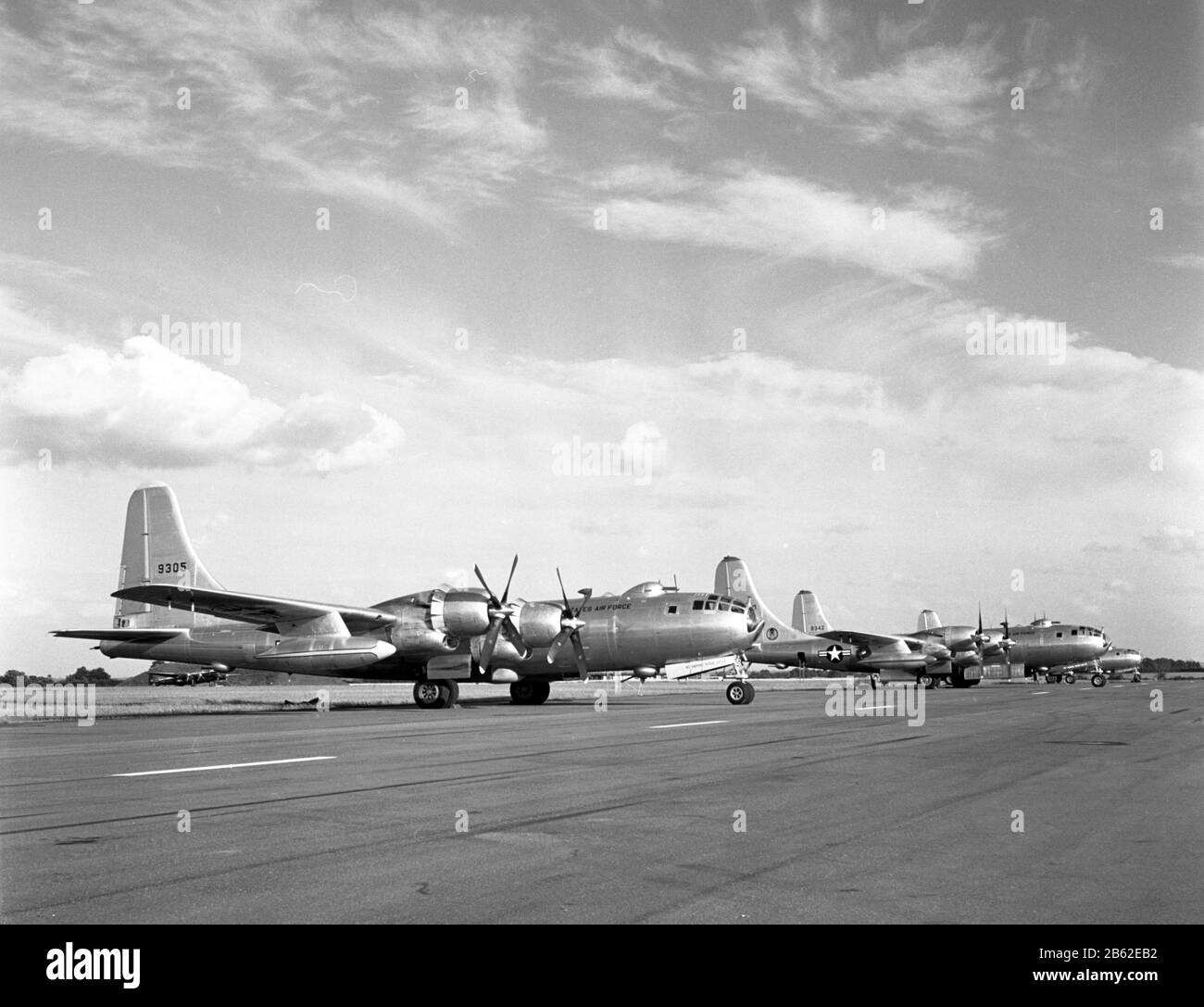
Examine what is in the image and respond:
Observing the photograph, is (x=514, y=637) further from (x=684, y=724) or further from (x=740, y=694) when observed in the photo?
(x=684, y=724)

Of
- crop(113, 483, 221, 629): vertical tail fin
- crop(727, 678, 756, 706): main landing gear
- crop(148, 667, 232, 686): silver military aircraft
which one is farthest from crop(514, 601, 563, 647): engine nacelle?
crop(148, 667, 232, 686): silver military aircraft

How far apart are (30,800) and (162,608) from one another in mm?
32272

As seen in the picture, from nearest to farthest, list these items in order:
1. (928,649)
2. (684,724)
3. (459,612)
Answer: (684,724), (459,612), (928,649)

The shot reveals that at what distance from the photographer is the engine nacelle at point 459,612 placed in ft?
120

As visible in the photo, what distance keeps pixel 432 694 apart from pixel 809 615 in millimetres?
54854

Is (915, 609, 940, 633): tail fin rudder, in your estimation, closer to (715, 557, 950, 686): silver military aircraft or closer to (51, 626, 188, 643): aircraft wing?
(715, 557, 950, 686): silver military aircraft

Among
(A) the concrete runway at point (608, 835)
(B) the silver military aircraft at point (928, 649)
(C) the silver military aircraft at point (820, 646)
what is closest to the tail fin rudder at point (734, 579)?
(C) the silver military aircraft at point (820, 646)

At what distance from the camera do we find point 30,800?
11.4m

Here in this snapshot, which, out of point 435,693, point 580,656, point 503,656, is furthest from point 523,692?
point 435,693

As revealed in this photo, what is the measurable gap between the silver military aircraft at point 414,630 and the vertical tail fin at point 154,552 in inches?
1.6

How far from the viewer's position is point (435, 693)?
129ft

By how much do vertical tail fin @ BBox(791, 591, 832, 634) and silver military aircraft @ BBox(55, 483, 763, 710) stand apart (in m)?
46.9
